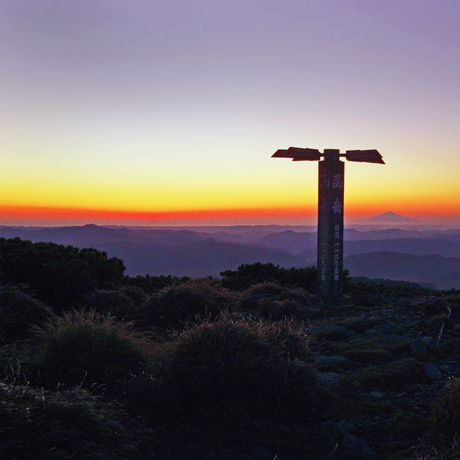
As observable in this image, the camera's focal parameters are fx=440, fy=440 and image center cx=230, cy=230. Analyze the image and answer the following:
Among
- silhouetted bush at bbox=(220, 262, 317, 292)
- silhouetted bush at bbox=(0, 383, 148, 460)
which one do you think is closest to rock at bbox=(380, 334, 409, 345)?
silhouetted bush at bbox=(0, 383, 148, 460)

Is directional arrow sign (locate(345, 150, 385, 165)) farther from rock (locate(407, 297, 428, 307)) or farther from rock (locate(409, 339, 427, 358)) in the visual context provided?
rock (locate(409, 339, 427, 358))

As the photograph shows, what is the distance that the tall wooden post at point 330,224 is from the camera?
11641mm

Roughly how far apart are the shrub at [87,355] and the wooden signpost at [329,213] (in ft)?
24.0

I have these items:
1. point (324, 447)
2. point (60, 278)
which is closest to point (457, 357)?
point (324, 447)

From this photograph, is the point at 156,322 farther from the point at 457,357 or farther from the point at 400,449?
the point at 400,449

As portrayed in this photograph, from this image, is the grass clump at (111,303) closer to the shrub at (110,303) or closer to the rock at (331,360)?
the shrub at (110,303)

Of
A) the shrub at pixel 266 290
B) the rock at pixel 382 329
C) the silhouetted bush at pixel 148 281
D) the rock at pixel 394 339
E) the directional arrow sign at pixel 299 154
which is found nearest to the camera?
the rock at pixel 394 339

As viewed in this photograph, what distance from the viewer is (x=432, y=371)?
18.1ft

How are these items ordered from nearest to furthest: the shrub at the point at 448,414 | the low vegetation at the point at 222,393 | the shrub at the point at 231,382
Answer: the low vegetation at the point at 222,393 → the shrub at the point at 448,414 → the shrub at the point at 231,382

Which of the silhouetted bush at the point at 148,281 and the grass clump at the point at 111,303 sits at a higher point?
the grass clump at the point at 111,303

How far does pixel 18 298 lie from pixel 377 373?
218 inches

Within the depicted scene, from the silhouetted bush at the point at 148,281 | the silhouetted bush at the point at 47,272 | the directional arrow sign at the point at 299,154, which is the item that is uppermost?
the directional arrow sign at the point at 299,154

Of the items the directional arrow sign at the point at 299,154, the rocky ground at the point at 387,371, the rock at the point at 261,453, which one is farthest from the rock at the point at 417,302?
the rock at the point at 261,453

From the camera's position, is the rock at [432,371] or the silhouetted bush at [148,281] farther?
the silhouetted bush at [148,281]
